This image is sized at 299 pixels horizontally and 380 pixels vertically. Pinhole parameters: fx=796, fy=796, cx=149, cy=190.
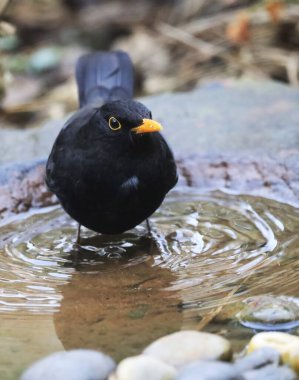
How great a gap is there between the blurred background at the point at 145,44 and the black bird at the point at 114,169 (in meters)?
2.55

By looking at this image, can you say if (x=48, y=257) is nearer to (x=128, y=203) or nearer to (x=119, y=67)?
(x=128, y=203)

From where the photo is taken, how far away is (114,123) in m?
4.17

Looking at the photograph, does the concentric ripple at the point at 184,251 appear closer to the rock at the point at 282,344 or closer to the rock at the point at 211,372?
the rock at the point at 282,344

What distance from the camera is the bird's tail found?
5.46 m

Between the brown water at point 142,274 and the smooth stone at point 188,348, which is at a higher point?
the smooth stone at point 188,348

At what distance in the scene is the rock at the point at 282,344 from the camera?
285 centimetres

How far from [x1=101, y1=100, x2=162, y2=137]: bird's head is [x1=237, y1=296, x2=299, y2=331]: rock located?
1107 millimetres

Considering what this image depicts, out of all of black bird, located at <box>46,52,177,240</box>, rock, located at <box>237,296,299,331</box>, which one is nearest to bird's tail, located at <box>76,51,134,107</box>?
black bird, located at <box>46,52,177,240</box>

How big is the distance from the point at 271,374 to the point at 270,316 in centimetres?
50

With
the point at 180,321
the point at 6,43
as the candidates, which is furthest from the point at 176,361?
the point at 6,43

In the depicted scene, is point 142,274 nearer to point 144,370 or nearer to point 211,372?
point 144,370

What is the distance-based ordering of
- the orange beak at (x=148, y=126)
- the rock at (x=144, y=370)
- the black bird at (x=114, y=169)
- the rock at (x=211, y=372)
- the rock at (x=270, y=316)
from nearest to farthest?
the rock at (x=211, y=372) < the rock at (x=144, y=370) < the rock at (x=270, y=316) < the orange beak at (x=148, y=126) < the black bird at (x=114, y=169)

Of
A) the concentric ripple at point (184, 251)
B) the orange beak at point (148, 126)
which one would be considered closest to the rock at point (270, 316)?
the concentric ripple at point (184, 251)

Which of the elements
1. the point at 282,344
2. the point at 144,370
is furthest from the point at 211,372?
the point at 282,344
